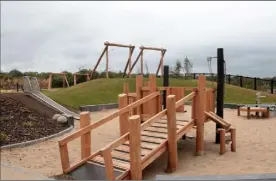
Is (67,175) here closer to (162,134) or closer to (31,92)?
(162,134)

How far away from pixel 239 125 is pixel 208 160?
3.97 metres

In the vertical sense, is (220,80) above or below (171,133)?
above

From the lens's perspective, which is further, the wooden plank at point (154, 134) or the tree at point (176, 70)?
the tree at point (176, 70)

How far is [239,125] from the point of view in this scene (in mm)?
9008

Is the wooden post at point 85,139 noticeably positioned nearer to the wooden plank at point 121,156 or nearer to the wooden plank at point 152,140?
the wooden plank at point 121,156

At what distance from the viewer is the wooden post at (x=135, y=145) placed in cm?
395

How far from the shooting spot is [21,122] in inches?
169

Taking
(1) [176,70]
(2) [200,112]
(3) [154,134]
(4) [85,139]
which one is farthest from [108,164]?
(1) [176,70]

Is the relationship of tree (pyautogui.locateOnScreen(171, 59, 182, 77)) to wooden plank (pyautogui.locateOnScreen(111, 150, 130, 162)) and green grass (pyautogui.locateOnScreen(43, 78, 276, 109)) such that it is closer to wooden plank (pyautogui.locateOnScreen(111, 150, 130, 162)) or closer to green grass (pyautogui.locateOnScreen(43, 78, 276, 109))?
green grass (pyautogui.locateOnScreen(43, 78, 276, 109))

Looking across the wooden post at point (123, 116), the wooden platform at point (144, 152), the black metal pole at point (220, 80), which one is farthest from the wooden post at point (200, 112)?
the wooden post at point (123, 116)

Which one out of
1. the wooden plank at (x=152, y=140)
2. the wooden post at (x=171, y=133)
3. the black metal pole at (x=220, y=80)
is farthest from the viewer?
the black metal pole at (x=220, y=80)

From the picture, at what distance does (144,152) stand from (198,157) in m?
1.43

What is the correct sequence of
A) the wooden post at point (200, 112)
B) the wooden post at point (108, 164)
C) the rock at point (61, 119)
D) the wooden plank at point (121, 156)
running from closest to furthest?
the wooden post at point (108, 164) → the wooden plank at point (121, 156) → the wooden post at point (200, 112) → the rock at point (61, 119)

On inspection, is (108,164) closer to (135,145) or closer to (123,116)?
(135,145)
